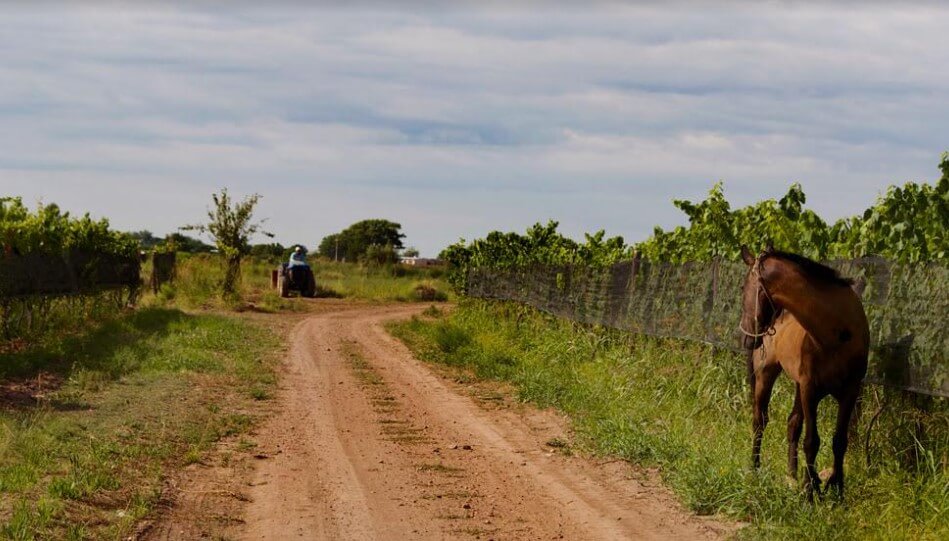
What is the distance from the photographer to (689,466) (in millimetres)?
8648

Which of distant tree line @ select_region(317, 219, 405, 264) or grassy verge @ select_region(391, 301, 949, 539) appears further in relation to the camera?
distant tree line @ select_region(317, 219, 405, 264)

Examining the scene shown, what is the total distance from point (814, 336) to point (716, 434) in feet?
9.45

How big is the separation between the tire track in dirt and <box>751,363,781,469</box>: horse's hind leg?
902 millimetres

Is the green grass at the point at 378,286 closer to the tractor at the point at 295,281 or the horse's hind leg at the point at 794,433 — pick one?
the tractor at the point at 295,281

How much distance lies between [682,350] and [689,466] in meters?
4.12

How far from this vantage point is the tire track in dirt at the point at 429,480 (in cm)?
733

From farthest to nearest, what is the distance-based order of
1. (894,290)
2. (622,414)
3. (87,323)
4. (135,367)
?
(87,323), (135,367), (622,414), (894,290)

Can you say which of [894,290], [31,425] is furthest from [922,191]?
[31,425]

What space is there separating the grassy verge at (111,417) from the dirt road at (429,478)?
22.8 inches

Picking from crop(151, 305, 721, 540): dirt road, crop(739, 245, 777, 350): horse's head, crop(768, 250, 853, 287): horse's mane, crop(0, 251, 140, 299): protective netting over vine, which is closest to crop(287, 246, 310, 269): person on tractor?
crop(0, 251, 140, 299): protective netting over vine

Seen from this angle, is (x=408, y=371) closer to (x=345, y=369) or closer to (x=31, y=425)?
(x=345, y=369)

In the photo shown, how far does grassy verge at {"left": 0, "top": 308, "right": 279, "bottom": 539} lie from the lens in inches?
284

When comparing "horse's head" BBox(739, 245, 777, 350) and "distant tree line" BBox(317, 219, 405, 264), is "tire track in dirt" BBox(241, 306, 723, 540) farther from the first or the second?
"distant tree line" BBox(317, 219, 405, 264)

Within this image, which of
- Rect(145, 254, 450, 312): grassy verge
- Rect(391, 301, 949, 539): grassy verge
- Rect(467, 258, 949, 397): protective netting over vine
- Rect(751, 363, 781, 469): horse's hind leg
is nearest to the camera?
Rect(391, 301, 949, 539): grassy verge
